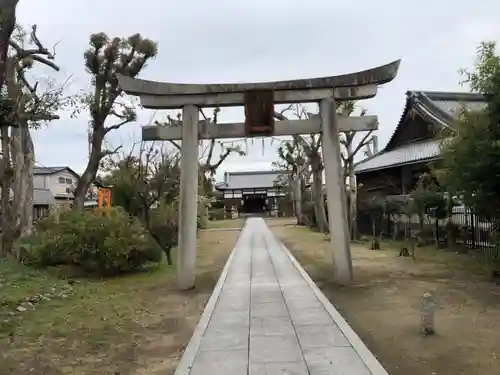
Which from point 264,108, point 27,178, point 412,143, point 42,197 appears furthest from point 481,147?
point 42,197

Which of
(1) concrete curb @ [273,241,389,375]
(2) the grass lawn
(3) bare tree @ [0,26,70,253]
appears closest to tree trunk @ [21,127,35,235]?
(3) bare tree @ [0,26,70,253]

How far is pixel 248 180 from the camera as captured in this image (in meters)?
72.9

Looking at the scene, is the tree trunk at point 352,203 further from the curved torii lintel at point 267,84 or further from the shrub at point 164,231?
the curved torii lintel at point 267,84

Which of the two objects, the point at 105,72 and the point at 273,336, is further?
the point at 105,72

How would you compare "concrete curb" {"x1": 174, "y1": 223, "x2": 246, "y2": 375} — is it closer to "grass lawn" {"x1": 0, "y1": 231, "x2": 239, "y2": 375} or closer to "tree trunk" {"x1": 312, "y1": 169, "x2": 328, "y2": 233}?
"grass lawn" {"x1": 0, "y1": 231, "x2": 239, "y2": 375}

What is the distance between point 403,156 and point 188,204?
14408 millimetres

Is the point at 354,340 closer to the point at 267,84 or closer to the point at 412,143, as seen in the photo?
the point at 267,84

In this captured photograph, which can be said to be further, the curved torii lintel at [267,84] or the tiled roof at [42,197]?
the tiled roof at [42,197]

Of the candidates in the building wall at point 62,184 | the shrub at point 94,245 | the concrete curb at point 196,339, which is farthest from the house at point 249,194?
the concrete curb at point 196,339

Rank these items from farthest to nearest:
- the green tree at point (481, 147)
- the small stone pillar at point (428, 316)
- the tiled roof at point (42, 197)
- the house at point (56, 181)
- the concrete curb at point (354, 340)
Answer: the house at point (56, 181), the tiled roof at point (42, 197), the green tree at point (481, 147), the small stone pillar at point (428, 316), the concrete curb at point (354, 340)

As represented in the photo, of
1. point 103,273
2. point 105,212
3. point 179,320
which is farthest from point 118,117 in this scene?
point 179,320

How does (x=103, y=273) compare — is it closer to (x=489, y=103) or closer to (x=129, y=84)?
Result: (x=129, y=84)

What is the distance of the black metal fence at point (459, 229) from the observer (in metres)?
14.8

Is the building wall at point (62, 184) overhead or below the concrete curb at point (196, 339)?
overhead
